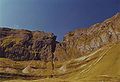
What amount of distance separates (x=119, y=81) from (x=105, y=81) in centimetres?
1157

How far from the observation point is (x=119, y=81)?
170 meters

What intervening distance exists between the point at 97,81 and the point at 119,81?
14.2 metres

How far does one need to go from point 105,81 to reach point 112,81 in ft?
12.8

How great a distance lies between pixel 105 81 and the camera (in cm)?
16188

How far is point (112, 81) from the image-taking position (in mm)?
163000

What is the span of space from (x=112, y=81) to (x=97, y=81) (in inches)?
302

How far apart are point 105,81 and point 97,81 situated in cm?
406

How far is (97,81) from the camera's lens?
162875 mm
